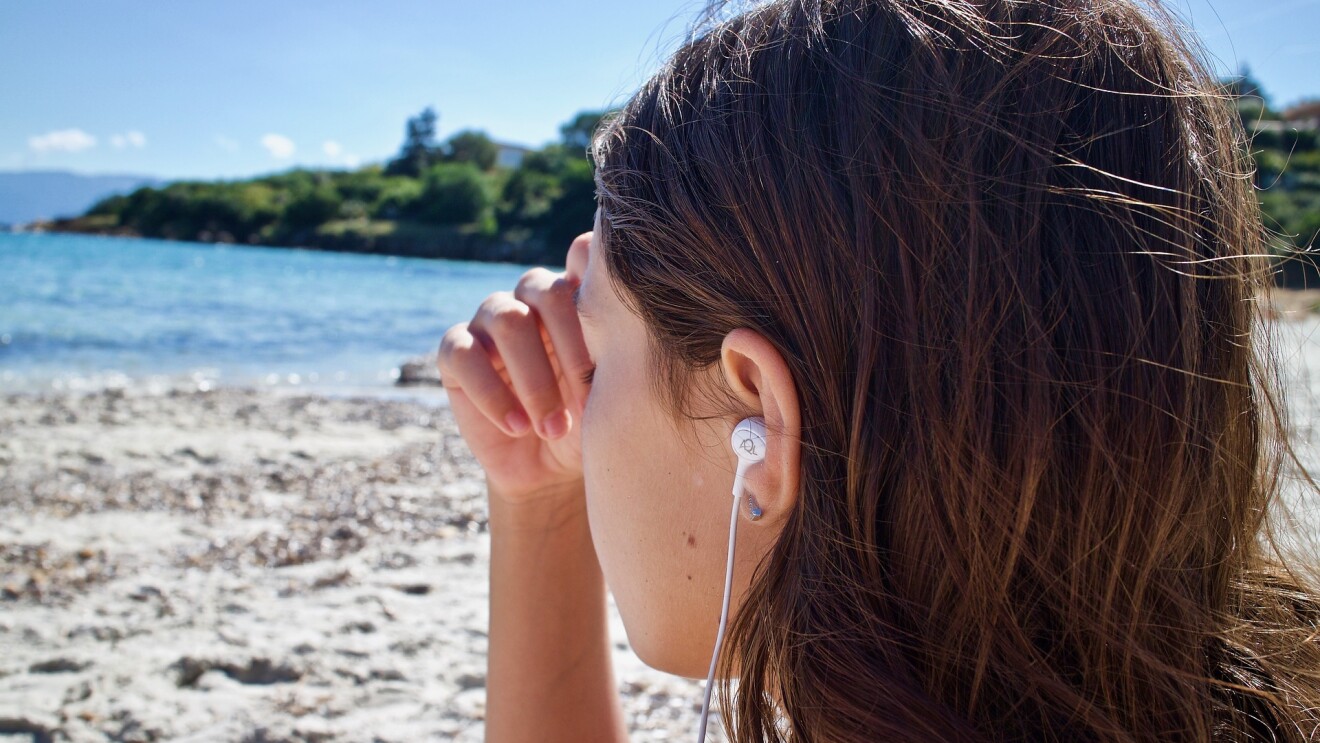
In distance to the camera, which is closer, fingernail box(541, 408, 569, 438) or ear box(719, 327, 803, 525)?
ear box(719, 327, 803, 525)

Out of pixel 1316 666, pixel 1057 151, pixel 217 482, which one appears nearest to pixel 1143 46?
pixel 1057 151

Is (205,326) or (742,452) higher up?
(205,326)

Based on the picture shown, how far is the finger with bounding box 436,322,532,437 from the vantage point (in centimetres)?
151

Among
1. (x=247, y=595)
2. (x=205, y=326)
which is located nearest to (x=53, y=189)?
(x=205, y=326)

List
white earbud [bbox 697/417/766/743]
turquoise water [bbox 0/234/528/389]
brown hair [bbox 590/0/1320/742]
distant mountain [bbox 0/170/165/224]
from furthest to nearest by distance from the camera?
distant mountain [bbox 0/170/165/224] → turquoise water [bbox 0/234/528/389] → white earbud [bbox 697/417/766/743] → brown hair [bbox 590/0/1320/742]

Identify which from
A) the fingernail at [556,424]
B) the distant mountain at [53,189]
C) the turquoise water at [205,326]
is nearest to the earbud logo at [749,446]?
the fingernail at [556,424]

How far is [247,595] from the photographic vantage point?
2953mm

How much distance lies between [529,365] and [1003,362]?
89 centimetres

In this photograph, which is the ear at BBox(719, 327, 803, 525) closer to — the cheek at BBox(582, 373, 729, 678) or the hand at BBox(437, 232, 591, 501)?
the cheek at BBox(582, 373, 729, 678)

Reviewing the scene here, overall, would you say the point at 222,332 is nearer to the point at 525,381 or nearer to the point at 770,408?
the point at 525,381

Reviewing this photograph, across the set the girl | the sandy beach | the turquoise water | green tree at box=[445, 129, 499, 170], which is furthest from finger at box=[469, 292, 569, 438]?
green tree at box=[445, 129, 499, 170]

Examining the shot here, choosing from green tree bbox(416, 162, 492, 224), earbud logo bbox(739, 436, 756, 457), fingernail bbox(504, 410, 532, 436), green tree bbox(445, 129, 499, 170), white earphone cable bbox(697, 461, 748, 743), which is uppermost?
green tree bbox(445, 129, 499, 170)

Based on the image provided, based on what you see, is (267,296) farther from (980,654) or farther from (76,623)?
→ (980,654)

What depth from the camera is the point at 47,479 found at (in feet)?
15.8
